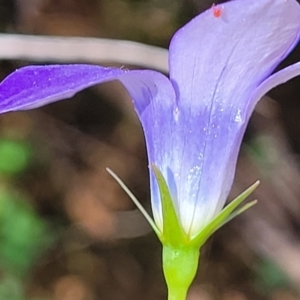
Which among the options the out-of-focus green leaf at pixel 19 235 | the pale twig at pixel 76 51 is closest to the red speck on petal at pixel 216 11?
the pale twig at pixel 76 51

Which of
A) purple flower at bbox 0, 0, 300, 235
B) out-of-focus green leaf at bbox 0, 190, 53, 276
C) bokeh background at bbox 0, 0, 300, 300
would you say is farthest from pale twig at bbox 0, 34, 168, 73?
purple flower at bbox 0, 0, 300, 235

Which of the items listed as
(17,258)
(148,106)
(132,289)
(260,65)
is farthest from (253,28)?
(132,289)

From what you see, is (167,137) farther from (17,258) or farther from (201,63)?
(17,258)

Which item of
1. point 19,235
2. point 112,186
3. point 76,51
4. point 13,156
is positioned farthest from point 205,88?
point 112,186

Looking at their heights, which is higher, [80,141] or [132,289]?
[80,141]

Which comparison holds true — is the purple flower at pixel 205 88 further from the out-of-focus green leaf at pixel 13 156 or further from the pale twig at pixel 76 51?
the out-of-focus green leaf at pixel 13 156
